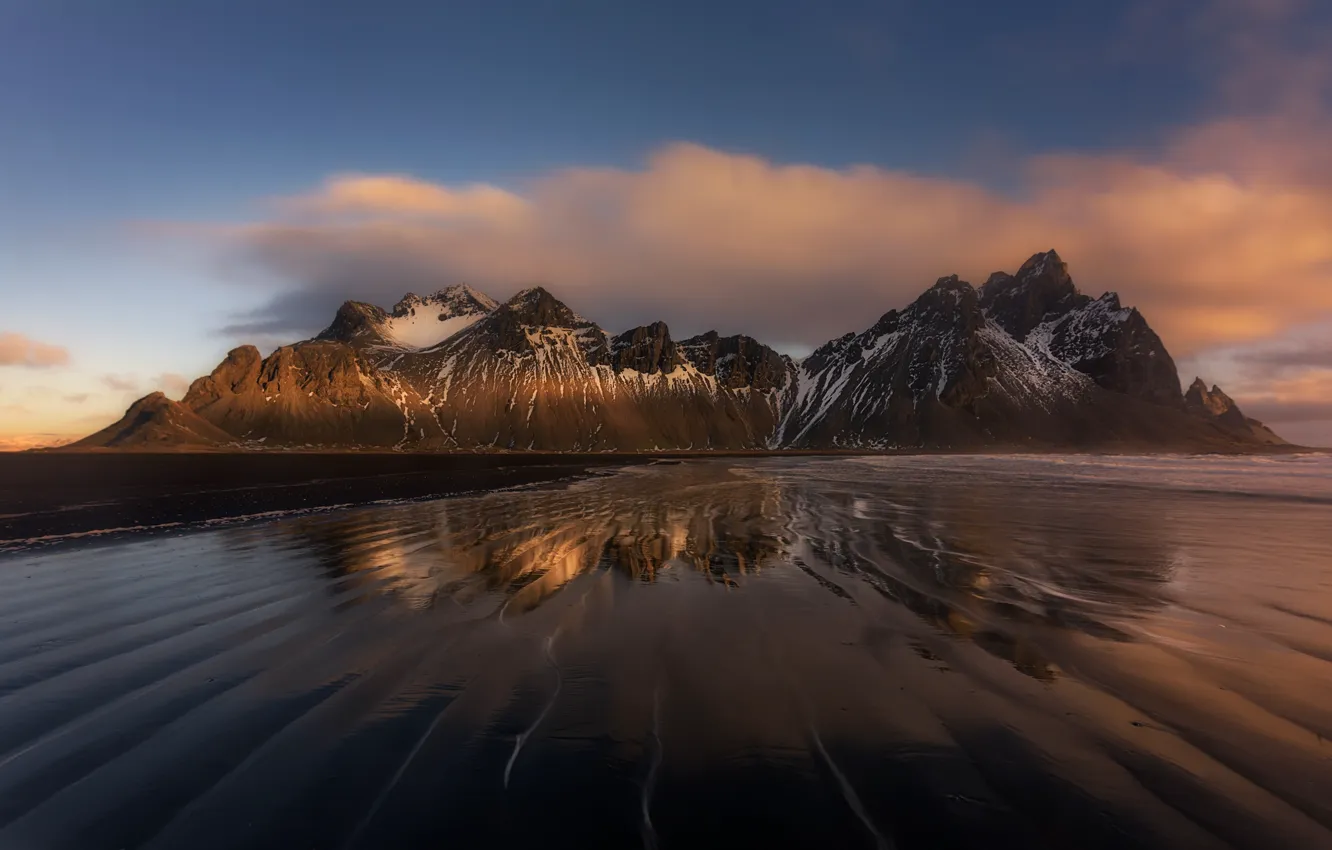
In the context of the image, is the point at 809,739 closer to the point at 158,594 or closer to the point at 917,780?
the point at 917,780

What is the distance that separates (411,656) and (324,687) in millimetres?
1509

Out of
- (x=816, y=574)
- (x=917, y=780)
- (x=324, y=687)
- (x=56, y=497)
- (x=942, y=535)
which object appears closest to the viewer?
(x=917, y=780)

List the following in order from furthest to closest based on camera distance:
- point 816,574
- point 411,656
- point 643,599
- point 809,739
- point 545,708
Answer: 1. point 816,574
2. point 643,599
3. point 411,656
4. point 545,708
5. point 809,739

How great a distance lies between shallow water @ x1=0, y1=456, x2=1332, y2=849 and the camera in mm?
5539

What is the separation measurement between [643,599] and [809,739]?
732cm

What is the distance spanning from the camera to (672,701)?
8.32 m

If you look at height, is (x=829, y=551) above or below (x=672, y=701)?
below

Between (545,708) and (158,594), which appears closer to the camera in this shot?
(545,708)

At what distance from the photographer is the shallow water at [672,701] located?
5.54 m

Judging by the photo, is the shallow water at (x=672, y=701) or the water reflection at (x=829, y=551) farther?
the water reflection at (x=829, y=551)

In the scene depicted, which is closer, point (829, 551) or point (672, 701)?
point (672, 701)

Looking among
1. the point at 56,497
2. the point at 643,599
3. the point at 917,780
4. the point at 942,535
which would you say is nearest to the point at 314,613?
the point at 643,599

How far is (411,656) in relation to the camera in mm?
10219

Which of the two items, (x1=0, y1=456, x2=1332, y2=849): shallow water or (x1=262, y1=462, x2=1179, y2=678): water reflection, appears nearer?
(x1=0, y1=456, x2=1332, y2=849): shallow water
